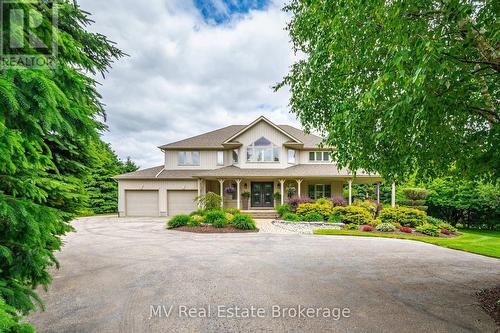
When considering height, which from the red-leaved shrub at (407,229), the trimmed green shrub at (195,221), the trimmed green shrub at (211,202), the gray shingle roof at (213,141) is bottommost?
the red-leaved shrub at (407,229)

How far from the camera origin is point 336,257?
23.7ft

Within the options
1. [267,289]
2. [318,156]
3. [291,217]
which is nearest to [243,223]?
[291,217]

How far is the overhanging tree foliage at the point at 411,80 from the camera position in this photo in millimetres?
2717

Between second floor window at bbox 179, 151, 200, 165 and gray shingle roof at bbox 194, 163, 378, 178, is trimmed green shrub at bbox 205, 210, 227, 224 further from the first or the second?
second floor window at bbox 179, 151, 200, 165

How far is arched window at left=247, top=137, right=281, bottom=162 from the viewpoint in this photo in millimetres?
19250

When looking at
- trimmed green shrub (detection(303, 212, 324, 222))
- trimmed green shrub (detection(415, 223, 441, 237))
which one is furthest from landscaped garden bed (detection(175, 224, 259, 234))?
trimmed green shrub (detection(415, 223, 441, 237))

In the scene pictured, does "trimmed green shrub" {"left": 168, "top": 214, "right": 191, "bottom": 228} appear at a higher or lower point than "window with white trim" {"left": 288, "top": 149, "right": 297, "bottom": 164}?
lower

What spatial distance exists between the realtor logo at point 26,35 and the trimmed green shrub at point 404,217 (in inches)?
614

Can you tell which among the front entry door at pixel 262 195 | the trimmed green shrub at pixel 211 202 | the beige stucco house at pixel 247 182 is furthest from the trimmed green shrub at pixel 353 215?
the trimmed green shrub at pixel 211 202

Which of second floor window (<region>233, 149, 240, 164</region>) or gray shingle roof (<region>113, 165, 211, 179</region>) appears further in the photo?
second floor window (<region>233, 149, 240, 164</region>)

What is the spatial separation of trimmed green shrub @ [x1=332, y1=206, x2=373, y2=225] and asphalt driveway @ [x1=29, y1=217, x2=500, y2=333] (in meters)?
5.23

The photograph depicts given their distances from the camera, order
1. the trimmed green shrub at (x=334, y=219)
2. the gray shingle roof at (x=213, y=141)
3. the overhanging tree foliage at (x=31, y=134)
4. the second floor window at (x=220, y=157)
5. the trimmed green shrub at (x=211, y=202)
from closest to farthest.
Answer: the overhanging tree foliage at (x=31, y=134) → the trimmed green shrub at (x=334, y=219) → the trimmed green shrub at (x=211, y=202) → the gray shingle roof at (x=213, y=141) → the second floor window at (x=220, y=157)

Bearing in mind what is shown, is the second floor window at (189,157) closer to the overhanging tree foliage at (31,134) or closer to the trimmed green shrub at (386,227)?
the trimmed green shrub at (386,227)

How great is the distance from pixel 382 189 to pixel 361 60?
74.5ft
